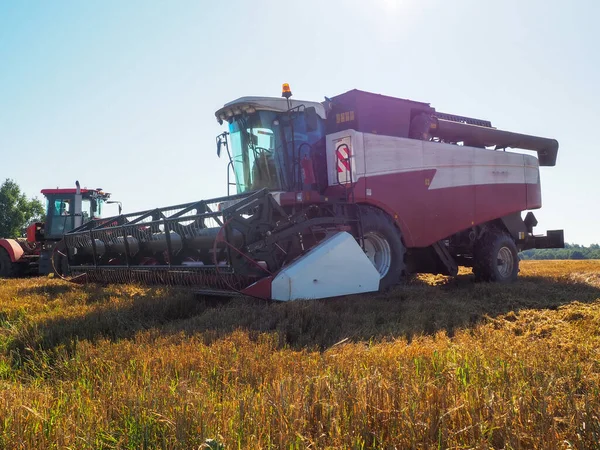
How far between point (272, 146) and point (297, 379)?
4.94 metres

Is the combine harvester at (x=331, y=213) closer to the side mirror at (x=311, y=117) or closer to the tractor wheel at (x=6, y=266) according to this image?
the side mirror at (x=311, y=117)

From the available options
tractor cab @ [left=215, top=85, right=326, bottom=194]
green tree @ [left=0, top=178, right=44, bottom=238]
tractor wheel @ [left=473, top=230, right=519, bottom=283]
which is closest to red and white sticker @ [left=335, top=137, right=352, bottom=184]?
tractor cab @ [left=215, top=85, right=326, bottom=194]

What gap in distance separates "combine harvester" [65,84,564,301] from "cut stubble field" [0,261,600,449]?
3.23 feet

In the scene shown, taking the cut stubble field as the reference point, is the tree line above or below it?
below

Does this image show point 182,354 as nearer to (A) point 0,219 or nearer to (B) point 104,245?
(B) point 104,245

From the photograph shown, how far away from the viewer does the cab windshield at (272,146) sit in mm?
6734

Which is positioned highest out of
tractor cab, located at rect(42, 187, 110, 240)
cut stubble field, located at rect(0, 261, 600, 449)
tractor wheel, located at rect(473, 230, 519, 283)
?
tractor cab, located at rect(42, 187, 110, 240)

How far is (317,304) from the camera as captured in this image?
4.59 m

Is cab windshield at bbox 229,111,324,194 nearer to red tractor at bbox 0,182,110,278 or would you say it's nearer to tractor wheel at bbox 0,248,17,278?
red tractor at bbox 0,182,110,278

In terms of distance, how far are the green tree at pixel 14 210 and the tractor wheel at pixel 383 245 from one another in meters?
48.7

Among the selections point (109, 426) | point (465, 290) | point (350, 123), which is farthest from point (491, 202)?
point (109, 426)

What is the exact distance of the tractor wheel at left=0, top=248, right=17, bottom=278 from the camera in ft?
39.4

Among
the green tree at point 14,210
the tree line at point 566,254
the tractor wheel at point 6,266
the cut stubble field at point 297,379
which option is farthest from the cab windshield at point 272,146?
the green tree at point 14,210

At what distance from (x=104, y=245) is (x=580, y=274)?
354 inches
